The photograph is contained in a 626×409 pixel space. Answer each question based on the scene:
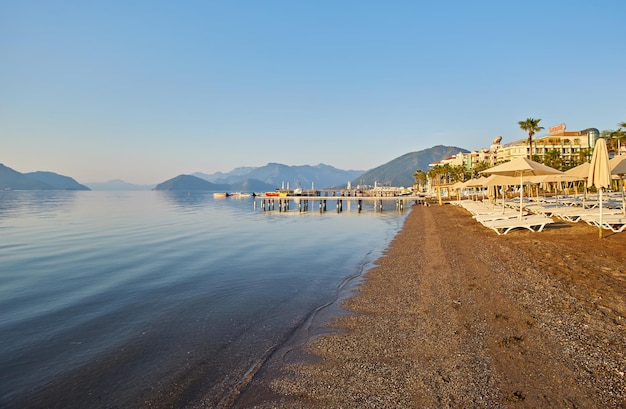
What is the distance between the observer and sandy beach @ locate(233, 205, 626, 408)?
13.5 feet

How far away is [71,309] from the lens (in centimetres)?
915

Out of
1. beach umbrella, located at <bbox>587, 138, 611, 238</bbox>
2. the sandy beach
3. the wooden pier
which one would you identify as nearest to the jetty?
the wooden pier

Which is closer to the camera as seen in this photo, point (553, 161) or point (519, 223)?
point (519, 223)

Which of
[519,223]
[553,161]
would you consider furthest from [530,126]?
[519,223]

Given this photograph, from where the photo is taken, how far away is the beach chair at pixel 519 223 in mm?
14648

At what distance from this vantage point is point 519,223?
15.1 meters

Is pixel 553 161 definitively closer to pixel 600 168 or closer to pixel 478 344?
pixel 600 168

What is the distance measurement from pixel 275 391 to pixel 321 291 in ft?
18.1

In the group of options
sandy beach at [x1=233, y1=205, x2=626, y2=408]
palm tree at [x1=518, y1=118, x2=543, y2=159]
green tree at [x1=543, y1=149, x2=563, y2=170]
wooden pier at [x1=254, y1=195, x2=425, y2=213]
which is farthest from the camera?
green tree at [x1=543, y1=149, x2=563, y2=170]

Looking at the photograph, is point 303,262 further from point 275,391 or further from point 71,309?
point 275,391

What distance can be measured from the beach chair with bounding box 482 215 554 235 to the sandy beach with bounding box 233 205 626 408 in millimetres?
4445

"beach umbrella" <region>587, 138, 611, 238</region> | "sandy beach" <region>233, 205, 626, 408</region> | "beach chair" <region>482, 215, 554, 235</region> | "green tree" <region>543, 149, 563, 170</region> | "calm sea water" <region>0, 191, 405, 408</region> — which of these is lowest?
"calm sea water" <region>0, 191, 405, 408</region>

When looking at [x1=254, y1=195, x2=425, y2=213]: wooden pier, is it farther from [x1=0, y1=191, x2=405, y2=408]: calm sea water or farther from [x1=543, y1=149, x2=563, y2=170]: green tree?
[x1=0, y1=191, x2=405, y2=408]: calm sea water

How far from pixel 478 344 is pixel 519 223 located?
11535mm
